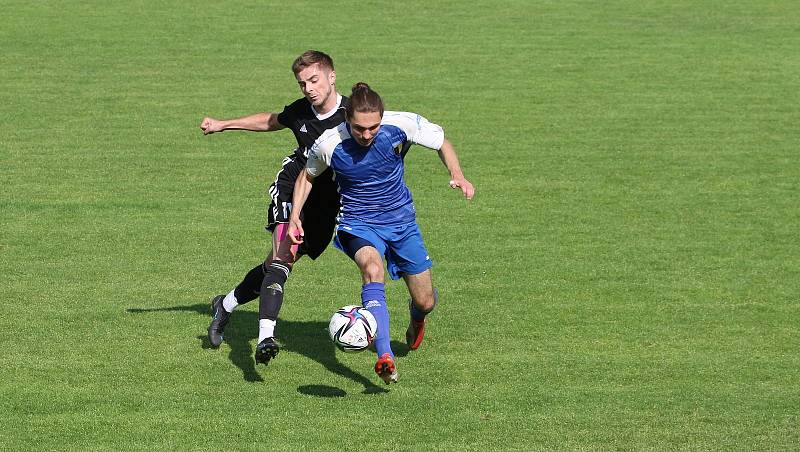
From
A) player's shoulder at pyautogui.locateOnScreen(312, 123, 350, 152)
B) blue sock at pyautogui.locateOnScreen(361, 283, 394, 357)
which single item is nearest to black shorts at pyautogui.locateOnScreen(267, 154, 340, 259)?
player's shoulder at pyautogui.locateOnScreen(312, 123, 350, 152)

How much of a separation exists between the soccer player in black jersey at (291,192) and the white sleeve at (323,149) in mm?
412

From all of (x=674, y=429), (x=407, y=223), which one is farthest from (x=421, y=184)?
(x=674, y=429)

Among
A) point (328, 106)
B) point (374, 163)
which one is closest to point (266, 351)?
point (374, 163)

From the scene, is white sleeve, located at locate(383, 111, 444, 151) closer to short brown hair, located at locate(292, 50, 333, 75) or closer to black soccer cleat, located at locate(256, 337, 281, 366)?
short brown hair, located at locate(292, 50, 333, 75)

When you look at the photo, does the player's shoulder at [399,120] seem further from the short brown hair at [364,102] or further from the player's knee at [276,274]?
the player's knee at [276,274]

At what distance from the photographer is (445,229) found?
1395 centimetres

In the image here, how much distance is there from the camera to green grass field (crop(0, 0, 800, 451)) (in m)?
8.29

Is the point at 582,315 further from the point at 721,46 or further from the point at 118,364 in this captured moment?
the point at 721,46

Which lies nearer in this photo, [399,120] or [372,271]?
[372,271]

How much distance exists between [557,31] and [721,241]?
11925 millimetres

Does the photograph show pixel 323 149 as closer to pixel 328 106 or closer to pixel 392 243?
pixel 328 106

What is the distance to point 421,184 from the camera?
15.8m

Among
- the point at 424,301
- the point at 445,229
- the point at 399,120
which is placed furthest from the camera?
the point at 445,229

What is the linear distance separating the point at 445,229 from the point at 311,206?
435 cm
